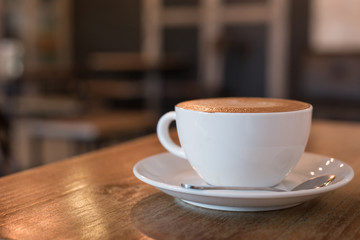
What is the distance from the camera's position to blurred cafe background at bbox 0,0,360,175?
126 inches

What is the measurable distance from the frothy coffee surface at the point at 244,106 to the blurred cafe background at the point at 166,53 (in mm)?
2287

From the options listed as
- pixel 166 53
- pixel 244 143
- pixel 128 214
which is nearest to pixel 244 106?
pixel 244 143

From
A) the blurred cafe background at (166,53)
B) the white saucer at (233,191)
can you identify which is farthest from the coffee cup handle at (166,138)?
the blurred cafe background at (166,53)

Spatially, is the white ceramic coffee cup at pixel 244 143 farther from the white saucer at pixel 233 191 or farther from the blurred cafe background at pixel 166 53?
the blurred cafe background at pixel 166 53

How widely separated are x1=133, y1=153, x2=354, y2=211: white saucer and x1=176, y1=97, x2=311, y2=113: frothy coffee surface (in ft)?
0.26

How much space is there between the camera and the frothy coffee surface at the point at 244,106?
0.48 metres

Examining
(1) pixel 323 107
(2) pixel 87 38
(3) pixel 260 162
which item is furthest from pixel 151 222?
Result: (2) pixel 87 38

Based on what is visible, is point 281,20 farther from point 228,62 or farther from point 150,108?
point 150,108

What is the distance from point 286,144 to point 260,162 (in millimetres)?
32

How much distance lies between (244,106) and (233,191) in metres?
0.09

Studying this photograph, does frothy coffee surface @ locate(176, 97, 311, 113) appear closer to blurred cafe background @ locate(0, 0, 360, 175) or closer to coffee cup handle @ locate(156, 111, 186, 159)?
coffee cup handle @ locate(156, 111, 186, 159)

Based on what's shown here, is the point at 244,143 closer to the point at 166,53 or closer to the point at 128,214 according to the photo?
the point at 128,214

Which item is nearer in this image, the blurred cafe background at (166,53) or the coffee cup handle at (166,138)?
the coffee cup handle at (166,138)

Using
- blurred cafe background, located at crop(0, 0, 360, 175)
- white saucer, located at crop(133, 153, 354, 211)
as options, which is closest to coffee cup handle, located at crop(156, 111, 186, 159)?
white saucer, located at crop(133, 153, 354, 211)
